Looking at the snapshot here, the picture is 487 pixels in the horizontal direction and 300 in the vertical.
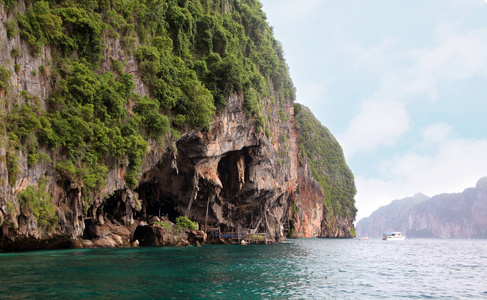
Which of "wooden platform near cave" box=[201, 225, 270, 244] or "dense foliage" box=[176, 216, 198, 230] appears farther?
"wooden platform near cave" box=[201, 225, 270, 244]

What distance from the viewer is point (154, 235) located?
104 feet

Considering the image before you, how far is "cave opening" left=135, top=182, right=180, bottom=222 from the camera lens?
3762 cm

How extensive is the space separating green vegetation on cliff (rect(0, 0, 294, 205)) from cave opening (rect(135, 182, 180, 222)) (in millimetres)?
9277

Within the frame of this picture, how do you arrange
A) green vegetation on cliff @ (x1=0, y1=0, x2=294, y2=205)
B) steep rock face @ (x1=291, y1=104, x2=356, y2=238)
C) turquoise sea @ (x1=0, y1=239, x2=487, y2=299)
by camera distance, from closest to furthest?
turquoise sea @ (x1=0, y1=239, x2=487, y2=299)
green vegetation on cliff @ (x1=0, y1=0, x2=294, y2=205)
steep rock face @ (x1=291, y1=104, x2=356, y2=238)

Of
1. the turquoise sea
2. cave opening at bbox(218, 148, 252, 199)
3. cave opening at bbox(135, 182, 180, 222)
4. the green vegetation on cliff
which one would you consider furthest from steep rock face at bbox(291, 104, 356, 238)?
the turquoise sea

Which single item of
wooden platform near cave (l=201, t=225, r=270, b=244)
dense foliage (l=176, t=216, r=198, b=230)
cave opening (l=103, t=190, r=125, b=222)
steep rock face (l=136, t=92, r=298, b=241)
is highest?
steep rock face (l=136, t=92, r=298, b=241)

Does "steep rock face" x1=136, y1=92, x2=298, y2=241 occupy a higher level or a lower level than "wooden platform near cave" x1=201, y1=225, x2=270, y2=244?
higher

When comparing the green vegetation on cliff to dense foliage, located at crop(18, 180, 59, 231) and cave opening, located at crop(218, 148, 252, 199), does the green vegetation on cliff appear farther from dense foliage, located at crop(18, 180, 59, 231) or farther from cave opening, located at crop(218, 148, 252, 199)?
cave opening, located at crop(218, 148, 252, 199)

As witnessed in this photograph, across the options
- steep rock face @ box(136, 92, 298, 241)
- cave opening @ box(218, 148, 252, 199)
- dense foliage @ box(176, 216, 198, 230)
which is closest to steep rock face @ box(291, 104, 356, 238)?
steep rock face @ box(136, 92, 298, 241)

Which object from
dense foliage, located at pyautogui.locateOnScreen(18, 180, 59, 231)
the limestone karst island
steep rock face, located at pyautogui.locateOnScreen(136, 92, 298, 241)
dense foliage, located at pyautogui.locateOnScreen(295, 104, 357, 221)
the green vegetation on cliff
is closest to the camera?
dense foliage, located at pyautogui.locateOnScreen(18, 180, 59, 231)

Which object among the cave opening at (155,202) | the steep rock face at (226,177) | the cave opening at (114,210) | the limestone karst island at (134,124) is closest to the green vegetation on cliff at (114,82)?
the limestone karst island at (134,124)

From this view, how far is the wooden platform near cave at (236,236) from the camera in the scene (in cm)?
4459

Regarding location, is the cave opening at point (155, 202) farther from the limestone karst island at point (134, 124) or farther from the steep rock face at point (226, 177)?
the limestone karst island at point (134, 124)

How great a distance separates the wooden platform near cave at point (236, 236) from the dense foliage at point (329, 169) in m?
52.4
